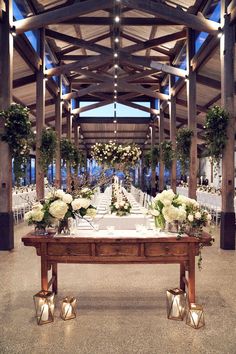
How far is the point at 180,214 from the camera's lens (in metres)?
3.04

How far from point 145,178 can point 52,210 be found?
21.5 m

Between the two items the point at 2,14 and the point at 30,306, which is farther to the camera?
the point at 2,14

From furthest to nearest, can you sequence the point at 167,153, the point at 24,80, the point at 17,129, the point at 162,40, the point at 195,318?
the point at 167,153 → the point at 162,40 → the point at 24,80 → the point at 17,129 → the point at 195,318

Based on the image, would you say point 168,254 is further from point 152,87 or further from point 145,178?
point 145,178

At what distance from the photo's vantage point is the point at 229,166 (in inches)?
238

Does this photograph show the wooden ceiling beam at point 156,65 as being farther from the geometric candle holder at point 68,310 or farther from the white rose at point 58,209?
the geometric candle holder at point 68,310

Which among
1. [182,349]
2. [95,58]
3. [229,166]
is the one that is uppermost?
[95,58]

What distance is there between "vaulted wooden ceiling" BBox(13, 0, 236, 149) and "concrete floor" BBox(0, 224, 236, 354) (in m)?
4.70

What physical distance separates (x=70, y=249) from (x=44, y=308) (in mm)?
546

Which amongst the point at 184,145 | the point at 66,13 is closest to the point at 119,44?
the point at 184,145

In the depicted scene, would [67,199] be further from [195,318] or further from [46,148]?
[46,148]

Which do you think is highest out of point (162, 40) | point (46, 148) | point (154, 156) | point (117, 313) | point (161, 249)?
point (162, 40)

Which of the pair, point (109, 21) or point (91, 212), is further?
point (109, 21)

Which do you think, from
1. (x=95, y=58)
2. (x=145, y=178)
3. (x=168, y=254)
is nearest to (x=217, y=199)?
(x=95, y=58)
